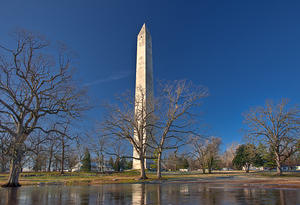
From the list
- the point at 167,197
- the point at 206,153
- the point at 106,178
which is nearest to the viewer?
the point at 167,197

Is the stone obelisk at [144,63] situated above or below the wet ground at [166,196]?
above

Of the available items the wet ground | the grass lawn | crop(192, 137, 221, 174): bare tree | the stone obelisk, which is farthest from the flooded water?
the stone obelisk

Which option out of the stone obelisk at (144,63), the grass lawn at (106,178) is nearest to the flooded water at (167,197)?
the grass lawn at (106,178)

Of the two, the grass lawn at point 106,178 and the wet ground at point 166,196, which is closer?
the wet ground at point 166,196

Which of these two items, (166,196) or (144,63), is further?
(144,63)

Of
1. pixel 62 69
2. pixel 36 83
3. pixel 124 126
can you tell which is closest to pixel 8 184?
pixel 36 83

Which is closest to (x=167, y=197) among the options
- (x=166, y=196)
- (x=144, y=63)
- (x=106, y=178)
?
(x=166, y=196)

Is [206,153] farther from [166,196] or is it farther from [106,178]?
[166,196]

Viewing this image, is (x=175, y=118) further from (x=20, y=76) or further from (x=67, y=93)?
(x=20, y=76)

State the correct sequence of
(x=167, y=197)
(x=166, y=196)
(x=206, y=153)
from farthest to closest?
(x=206, y=153) < (x=166, y=196) < (x=167, y=197)

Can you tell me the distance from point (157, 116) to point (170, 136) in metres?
2.83

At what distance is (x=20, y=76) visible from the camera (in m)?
16.8

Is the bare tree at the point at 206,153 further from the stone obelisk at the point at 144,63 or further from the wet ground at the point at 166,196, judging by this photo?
the wet ground at the point at 166,196

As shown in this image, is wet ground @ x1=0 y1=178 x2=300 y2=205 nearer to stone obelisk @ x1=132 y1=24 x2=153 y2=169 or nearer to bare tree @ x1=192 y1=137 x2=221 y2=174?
bare tree @ x1=192 y1=137 x2=221 y2=174
